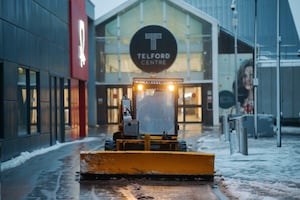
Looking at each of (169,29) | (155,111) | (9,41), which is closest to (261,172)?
(155,111)

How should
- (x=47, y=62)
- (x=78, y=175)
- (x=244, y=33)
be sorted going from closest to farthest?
(x=78, y=175) → (x=47, y=62) → (x=244, y=33)

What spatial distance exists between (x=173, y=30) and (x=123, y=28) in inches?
165

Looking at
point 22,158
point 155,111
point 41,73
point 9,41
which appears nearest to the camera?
point 155,111

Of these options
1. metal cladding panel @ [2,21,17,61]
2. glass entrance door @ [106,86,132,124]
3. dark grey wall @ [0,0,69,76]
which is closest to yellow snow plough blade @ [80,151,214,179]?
dark grey wall @ [0,0,69,76]

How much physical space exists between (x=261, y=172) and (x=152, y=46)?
18.4 ft

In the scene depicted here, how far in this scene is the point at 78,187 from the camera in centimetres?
1380

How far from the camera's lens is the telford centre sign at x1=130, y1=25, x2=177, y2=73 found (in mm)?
19797

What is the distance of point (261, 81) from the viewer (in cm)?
4378

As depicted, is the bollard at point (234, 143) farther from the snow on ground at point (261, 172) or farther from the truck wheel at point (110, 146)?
the truck wheel at point (110, 146)

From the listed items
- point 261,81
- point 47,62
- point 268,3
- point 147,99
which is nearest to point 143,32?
point 147,99

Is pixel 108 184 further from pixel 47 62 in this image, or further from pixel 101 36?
pixel 101 36

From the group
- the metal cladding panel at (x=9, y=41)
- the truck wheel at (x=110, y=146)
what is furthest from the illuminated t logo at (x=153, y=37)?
the metal cladding panel at (x=9, y=41)

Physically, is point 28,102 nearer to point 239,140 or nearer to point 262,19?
point 239,140

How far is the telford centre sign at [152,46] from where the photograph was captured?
19.8 meters
